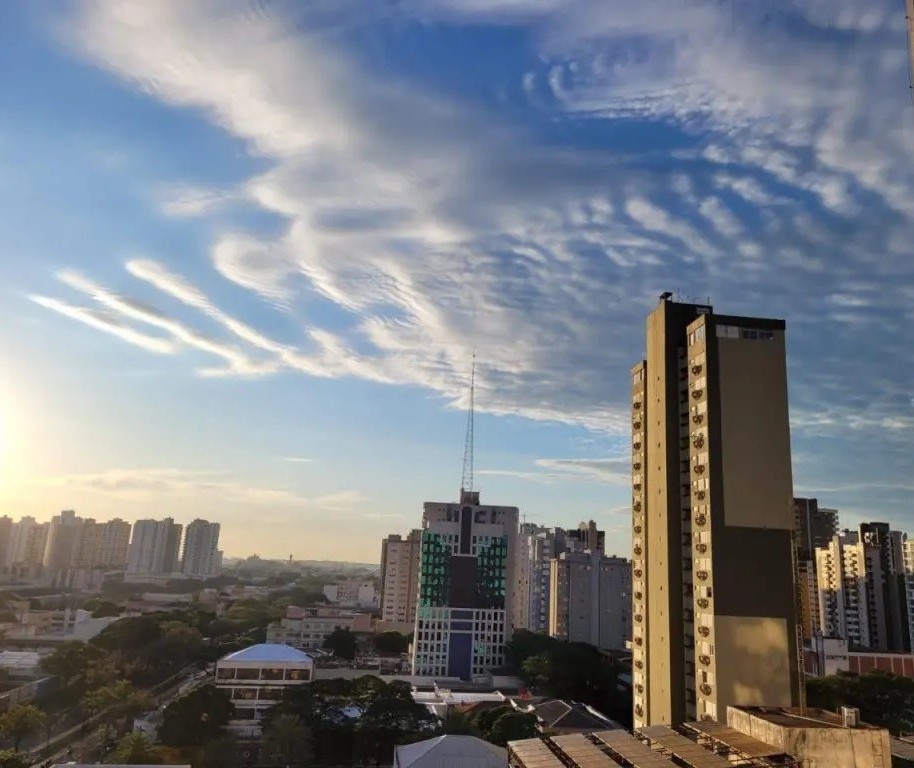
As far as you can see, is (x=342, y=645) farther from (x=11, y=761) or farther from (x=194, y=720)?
(x=11, y=761)

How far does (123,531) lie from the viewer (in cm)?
14362

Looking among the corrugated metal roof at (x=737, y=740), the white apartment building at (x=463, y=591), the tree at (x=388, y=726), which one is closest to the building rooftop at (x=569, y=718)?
the tree at (x=388, y=726)

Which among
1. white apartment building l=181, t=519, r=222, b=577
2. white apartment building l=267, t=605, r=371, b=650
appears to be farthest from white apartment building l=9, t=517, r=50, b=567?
white apartment building l=267, t=605, r=371, b=650

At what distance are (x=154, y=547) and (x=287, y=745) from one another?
12783 cm

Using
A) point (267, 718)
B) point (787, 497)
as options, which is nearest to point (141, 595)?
point (267, 718)

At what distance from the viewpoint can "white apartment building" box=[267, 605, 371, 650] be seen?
3009 inches

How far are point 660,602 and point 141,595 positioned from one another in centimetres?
9928

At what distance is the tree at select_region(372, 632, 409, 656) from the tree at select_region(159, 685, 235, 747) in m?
39.4

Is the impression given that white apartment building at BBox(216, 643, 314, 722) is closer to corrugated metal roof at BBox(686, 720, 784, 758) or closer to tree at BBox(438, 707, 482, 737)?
tree at BBox(438, 707, 482, 737)

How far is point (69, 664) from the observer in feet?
154

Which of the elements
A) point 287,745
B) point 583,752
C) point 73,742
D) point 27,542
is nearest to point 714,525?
point 583,752

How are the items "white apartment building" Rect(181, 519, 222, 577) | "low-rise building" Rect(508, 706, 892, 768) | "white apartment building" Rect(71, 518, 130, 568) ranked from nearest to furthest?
"low-rise building" Rect(508, 706, 892, 768) → "white apartment building" Rect(71, 518, 130, 568) → "white apartment building" Rect(181, 519, 222, 577)

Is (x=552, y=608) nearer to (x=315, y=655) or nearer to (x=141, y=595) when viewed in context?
(x=315, y=655)

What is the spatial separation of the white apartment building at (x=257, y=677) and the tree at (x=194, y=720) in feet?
20.2
